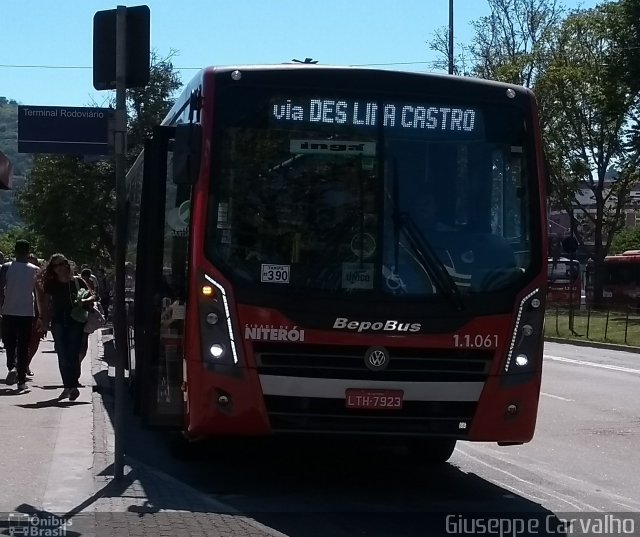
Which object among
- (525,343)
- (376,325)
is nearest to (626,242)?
(525,343)

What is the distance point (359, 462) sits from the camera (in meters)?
11.0

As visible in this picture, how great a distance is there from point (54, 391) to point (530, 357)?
7.74 metres

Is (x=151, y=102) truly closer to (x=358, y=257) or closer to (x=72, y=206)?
(x=72, y=206)

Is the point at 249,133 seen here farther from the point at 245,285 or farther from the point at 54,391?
the point at 54,391

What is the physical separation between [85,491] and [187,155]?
8.11ft

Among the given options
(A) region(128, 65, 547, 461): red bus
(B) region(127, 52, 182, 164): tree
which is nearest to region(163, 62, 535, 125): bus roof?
(A) region(128, 65, 547, 461): red bus

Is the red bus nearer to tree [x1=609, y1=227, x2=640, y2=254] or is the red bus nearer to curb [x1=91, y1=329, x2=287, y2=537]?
curb [x1=91, y1=329, x2=287, y2=537]

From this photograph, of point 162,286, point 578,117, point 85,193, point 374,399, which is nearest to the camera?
point 374,399

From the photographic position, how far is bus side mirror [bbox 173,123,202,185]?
8.69 meters

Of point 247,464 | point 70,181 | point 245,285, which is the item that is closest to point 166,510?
point 245,285

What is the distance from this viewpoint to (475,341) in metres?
8.81

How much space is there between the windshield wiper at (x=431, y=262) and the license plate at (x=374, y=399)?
32.0 inches

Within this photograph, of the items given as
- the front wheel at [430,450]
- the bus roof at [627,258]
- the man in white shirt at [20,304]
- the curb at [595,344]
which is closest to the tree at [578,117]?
the bus roof at [627,258]

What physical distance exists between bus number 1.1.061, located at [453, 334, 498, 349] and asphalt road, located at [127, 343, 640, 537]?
3.83 feet
